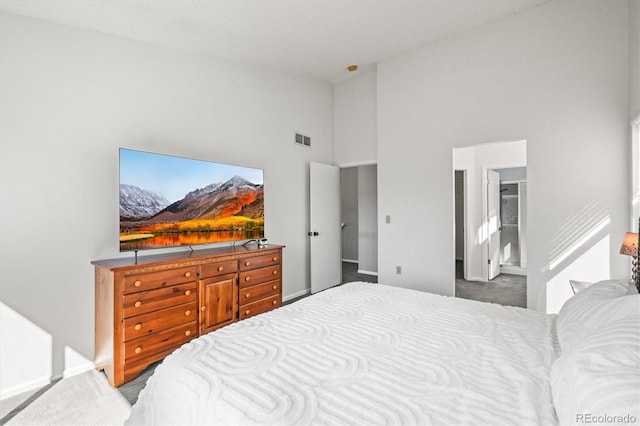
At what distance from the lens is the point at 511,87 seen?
336cm

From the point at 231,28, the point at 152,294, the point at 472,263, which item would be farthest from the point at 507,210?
the point at 152,294

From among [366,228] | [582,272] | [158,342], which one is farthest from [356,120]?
[158,342]

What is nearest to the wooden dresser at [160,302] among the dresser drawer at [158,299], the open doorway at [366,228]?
the dresser drawer at [158,299]

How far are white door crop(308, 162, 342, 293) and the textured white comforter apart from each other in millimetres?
2802

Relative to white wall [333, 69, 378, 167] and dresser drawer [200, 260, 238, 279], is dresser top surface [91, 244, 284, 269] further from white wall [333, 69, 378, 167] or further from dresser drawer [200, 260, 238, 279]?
white wall [333, 69, 378, 167]

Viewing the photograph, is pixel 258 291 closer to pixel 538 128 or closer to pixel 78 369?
pixel 78 369

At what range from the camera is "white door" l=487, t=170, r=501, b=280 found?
528 centimetres

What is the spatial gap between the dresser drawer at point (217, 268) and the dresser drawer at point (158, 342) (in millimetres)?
429

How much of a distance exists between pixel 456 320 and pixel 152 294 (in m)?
2.19

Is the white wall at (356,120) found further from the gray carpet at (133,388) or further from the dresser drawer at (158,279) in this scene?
the gray carpet at (133,388)

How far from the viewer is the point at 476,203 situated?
5301 millimetres

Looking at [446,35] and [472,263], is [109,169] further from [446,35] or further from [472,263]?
[472,263]

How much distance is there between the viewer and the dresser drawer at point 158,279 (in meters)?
2.25

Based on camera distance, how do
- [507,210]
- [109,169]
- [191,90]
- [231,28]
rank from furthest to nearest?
[507,210]
[191,90]
[231,28]
[109,169]
